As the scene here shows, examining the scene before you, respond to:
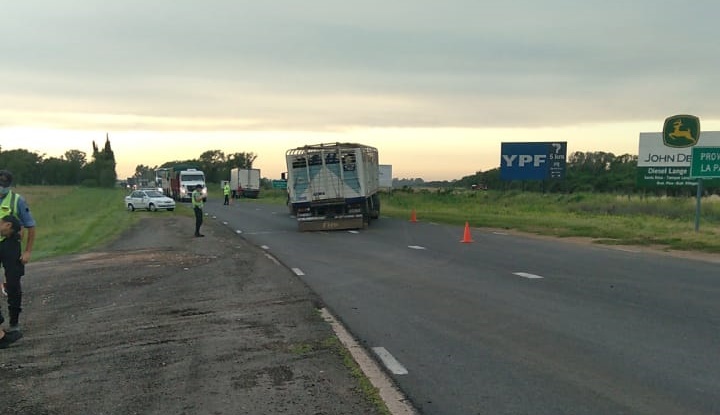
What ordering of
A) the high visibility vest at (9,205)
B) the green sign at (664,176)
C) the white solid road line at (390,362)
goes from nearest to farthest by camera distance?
the white solid road line at (390,362)
the high visibility vest at (9,205)
the green sign at (664,176)

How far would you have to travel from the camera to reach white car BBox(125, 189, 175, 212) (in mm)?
44938

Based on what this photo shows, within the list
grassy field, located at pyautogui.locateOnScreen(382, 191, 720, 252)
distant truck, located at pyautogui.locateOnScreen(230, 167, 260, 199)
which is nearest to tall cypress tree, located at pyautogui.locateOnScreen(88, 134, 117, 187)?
distant truck, located at pyautogui.locateOnScreen(230, 167, 260, 199)

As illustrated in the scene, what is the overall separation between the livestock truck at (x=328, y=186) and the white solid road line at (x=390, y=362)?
19658mm

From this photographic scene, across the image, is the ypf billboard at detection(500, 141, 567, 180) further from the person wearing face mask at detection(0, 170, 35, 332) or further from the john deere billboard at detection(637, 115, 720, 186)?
the person wearing face mask at detection(0, 170, 35, 332)

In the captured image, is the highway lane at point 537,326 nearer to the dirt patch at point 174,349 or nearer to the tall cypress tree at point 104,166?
the dirt patch at point 174,349

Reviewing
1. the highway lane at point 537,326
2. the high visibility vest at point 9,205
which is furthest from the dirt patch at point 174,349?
the high visibility vest at point 9,205

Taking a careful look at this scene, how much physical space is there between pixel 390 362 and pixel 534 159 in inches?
1742

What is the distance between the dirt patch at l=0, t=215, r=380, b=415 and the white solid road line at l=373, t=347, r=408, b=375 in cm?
42

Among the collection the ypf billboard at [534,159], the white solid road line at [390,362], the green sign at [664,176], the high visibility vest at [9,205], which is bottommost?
the white solid road line at [390,362]

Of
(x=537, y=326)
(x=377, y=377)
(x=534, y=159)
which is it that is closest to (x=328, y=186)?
(x=537, y=326)

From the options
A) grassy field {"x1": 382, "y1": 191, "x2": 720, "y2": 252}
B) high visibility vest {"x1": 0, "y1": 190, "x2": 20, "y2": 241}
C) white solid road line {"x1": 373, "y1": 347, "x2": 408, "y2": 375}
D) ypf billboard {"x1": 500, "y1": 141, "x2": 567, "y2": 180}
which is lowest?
white solid road line {"x1": 373, "y1": 347, "x2": 408, "y2": 375}

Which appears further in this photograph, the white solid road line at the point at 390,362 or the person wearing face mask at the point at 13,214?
the person wearing face mask at the point at 13,214

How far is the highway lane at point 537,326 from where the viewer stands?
5.45 meters

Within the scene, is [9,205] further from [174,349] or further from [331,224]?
[331,224]
